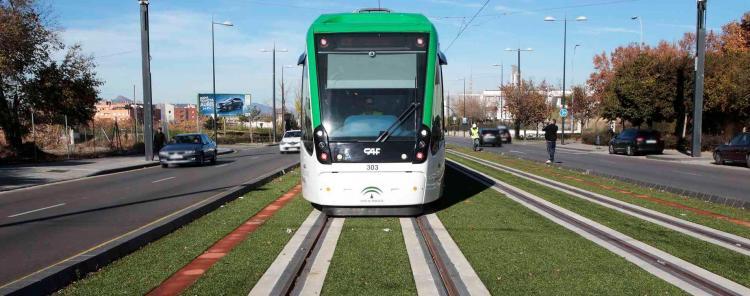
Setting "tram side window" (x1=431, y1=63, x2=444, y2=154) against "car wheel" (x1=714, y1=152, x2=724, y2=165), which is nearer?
"tram side window" (x1=431, y1=63, x2=444, y2=154)

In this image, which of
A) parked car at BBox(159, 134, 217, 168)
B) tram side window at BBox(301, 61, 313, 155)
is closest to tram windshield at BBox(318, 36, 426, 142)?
tram side window at BBox(301, 61, 313, 155)

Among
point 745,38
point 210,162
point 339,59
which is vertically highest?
point 745,38

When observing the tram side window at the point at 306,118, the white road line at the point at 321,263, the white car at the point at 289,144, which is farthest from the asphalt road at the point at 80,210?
the white car at the point at 289,144

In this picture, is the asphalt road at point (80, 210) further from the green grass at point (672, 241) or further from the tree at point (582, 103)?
the tree at point (582, 103)

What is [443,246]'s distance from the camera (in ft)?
24.7

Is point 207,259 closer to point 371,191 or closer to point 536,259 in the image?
point 371,191

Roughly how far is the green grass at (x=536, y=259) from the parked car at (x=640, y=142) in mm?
26721

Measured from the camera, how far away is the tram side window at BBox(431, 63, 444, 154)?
9.78 metres

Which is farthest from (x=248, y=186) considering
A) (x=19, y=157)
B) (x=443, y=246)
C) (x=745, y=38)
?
(x=745, y=38)

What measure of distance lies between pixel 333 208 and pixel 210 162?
20.1 m

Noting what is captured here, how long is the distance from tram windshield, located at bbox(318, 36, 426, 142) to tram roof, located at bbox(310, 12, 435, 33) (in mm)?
166

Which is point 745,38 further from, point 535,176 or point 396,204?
point 396,204

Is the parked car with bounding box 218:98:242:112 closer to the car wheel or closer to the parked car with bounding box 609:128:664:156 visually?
the parked car with bounding box 609:128:664:156

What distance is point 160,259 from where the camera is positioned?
6773mm
